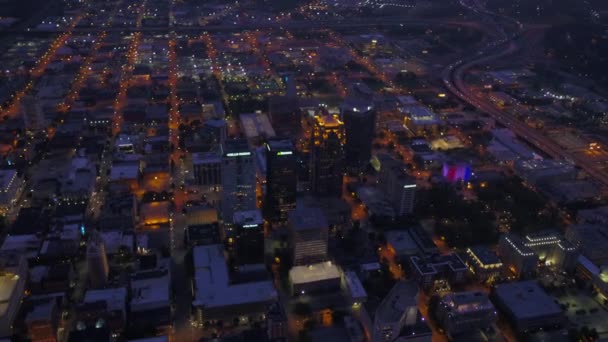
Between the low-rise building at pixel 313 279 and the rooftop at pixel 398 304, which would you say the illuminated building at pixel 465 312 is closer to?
the rooftop at pixel 398 304

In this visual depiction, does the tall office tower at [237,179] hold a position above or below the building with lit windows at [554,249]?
above

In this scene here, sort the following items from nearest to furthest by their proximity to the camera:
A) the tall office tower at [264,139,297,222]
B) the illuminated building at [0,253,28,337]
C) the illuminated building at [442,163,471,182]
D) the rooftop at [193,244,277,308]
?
1. the illuminated building at [0,253,28,337]
2. the rooftop at [193,244,277,308]
3. the tall office tower at [264,139,297,222]
4. the illuminated building at [442,163,471,182]

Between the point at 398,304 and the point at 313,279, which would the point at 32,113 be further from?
the point at 398,304

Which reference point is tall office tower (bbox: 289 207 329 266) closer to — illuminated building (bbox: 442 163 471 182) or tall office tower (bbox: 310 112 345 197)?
tall office tower (bbox: 310 112 345 197)

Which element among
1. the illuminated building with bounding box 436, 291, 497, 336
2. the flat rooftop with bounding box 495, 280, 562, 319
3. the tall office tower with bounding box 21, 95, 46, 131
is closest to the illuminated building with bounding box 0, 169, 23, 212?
the tall office tower with bounding box 21, 95, 46, 131

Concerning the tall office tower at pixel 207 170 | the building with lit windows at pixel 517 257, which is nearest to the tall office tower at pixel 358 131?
the tall office tower at pixel 207 170

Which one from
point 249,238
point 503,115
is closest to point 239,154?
point 249,238

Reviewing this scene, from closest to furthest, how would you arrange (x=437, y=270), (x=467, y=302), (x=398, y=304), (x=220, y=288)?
1. (x=398, y=304)
2. (x=467, y=302)
3. (x=220, y=288)
4. (x=437, y=270)
